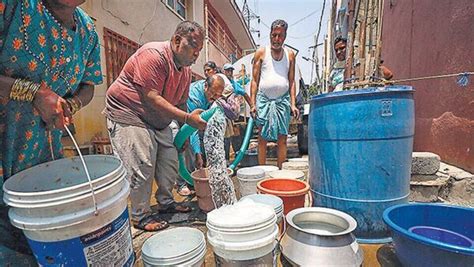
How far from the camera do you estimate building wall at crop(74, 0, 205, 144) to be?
3.75 m

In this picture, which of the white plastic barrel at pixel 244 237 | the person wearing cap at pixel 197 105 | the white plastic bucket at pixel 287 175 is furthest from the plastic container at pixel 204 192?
the white plastic barrel at pixel 244 237

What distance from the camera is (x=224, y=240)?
107 cm

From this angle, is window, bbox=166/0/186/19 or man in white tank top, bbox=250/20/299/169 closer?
man in white tank top, bbox=250/20/299/169

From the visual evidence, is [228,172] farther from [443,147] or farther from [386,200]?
[443,147]

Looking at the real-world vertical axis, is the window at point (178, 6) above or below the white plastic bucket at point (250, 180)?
above

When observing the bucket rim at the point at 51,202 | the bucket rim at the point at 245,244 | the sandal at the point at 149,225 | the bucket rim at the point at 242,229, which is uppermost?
the bucket rim at the point at 51,202

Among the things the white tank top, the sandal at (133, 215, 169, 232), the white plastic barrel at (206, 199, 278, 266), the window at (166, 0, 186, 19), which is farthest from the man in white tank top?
the window at (166, 0, 186, 19)

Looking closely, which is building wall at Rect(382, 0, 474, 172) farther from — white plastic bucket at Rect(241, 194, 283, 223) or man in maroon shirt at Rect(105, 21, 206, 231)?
man in maroon shirt at Rect(105, 21, 206, 231)

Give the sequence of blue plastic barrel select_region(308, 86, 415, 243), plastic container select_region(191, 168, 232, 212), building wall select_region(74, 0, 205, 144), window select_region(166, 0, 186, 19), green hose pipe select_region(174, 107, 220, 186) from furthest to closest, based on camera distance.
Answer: window select_region(166, 0, 186, 19)
building wall select_region(74, 0, 205, 144)
plastic container select_region(191, 168, 232, 212)
green hose pipe select_region(174, 107, 220, 186)
blue plastic barrel select_region(308, 86, 415, 243)

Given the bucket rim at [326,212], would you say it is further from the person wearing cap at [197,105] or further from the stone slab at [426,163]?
the person wearing cap at [197,105]

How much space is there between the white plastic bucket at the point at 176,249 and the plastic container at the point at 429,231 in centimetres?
100

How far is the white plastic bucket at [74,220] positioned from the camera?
29.0 inches

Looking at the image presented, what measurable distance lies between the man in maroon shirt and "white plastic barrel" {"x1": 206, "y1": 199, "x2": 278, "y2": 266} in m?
0.90

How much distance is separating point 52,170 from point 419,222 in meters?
2.02
